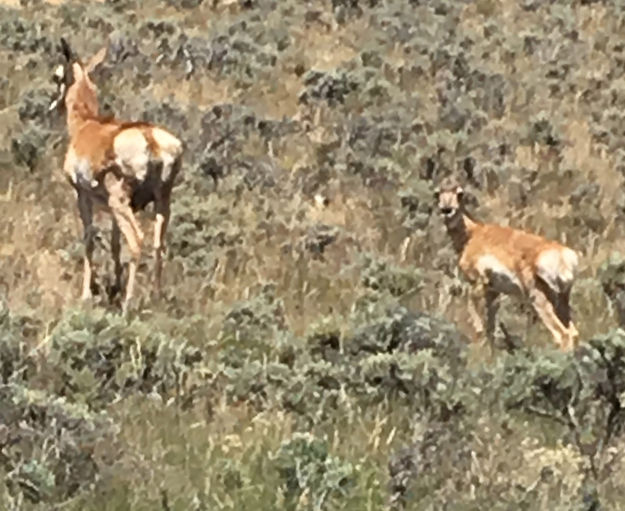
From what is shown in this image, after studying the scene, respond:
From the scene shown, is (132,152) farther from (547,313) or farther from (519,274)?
(547,313)

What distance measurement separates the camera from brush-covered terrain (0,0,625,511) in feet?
17.7

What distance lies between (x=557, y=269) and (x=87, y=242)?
3.10 m

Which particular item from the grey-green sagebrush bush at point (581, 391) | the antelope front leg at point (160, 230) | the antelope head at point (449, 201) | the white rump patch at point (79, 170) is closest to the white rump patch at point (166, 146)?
the antelope front leg at point (160, 230)

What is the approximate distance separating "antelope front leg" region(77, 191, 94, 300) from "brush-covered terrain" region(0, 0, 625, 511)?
6.1 inches

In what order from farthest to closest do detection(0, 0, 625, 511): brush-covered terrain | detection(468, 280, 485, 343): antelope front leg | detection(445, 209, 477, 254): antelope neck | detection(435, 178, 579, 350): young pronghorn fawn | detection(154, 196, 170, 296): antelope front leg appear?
detection(445, 209, 477, 254): antelope neck
detection(154, 196, 170, 296): antelope front leg
detection(435, 178, 579, 350): young pronghorn fawn
detection(468, 280, 485, 343): antelope front leg
detection(0, 0, 625, 511): brush-covered terrain

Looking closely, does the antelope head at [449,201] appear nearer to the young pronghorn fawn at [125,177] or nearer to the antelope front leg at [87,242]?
the young pronghorn fawn at [125,177]

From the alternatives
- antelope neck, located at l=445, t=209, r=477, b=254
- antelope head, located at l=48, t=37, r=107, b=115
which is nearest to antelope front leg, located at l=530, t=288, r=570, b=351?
antelope neck, located at l=445, t=209, r=477, b=254

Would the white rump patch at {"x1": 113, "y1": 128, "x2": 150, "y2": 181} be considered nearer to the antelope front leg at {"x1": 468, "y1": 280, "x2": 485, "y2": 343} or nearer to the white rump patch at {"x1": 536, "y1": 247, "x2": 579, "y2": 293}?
the antelope front leg at {"x1": 468, "y1": 280, "x2": 485, "y2": 343}

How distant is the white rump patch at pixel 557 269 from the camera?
370 inches

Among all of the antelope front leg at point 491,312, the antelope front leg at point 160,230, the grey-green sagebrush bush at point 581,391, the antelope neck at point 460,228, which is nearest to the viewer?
the grey-green sagebrush bush at point 581,391

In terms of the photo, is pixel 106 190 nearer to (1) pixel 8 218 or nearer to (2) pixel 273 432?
(1) pixel 8 218

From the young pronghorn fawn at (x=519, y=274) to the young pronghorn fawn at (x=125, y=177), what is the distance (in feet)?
7.09

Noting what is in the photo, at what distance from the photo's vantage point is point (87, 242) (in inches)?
379

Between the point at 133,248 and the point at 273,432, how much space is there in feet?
12.5
